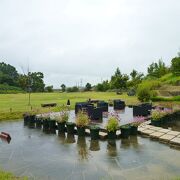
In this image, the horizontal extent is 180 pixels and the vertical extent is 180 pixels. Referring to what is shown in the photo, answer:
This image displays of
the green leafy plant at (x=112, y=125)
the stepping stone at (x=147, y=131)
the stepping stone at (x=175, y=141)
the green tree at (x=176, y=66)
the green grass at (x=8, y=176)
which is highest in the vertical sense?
the green tree at (x=176, y=66)

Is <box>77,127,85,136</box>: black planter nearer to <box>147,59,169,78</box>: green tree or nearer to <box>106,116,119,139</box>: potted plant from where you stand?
<box>106,116,119,139</box>: potted plant

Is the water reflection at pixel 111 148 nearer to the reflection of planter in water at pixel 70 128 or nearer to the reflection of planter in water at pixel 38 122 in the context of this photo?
the reflection of planter in water at pixel 70 128

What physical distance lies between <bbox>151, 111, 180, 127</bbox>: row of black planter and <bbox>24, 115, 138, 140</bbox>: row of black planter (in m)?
2.17

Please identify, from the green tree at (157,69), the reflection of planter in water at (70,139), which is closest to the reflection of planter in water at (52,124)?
the reflection of planter in water at (70,139)

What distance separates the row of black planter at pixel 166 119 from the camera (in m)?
11.6

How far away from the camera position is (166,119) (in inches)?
530

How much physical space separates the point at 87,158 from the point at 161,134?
12.2 feet

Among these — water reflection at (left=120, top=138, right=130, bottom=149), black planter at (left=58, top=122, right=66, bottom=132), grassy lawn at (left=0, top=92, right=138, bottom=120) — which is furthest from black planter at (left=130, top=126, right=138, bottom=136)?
grassy lawn at (left=0, top=92, right=138, bottom=120)

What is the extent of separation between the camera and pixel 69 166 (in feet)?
21.4

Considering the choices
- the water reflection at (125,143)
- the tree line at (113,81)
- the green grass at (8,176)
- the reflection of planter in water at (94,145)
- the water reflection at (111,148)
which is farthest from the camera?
the tree line at (113,81)

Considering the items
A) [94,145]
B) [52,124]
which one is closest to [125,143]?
[94,145]

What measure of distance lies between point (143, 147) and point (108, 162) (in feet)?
6.55

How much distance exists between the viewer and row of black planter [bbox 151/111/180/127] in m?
11.6

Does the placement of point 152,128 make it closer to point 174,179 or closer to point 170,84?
point 174,179
